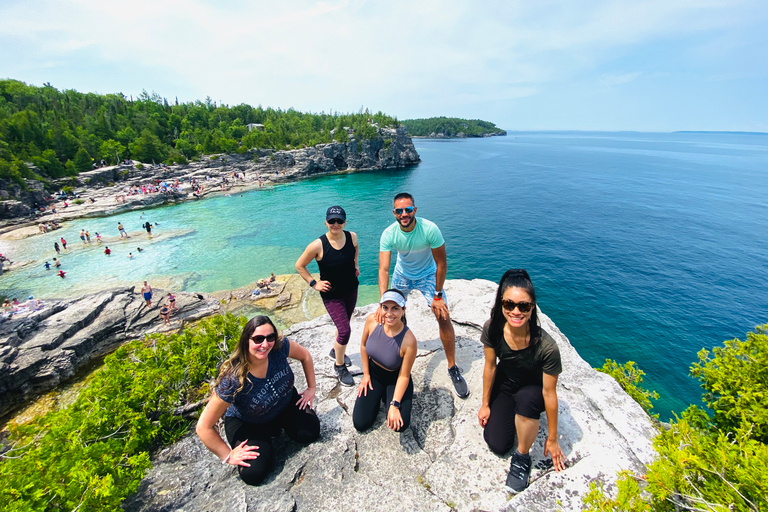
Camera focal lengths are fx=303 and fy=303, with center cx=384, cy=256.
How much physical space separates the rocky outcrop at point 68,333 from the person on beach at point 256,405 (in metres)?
14.5

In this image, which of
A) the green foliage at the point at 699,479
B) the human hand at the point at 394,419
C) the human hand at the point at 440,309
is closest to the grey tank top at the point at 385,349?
the human hand at the point at 394,419

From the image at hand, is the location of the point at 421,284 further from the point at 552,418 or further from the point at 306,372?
the point at 552,418

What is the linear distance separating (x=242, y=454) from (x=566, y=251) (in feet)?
107

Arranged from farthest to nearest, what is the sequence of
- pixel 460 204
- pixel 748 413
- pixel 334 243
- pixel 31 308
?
pixel 460 204 → pixel 31 308 → pixel 334 243 → pixel 748 413

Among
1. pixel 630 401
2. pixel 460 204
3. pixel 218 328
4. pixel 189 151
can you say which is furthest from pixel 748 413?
pixel 189 151

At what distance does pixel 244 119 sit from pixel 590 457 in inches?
4998

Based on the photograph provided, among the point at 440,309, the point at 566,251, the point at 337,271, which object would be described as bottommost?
the point at 566,251

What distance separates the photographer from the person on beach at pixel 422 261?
5.20 metres

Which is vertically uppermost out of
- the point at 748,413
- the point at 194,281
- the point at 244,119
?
the point at 244,119

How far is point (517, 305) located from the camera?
11.9 feet

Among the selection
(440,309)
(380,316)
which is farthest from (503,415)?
(380,316)

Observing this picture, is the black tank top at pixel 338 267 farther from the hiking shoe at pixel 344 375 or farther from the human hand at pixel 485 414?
the human hand at pixel 485 414

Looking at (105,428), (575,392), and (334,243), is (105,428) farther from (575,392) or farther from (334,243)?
(575,392)

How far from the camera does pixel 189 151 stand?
76.1 metres
